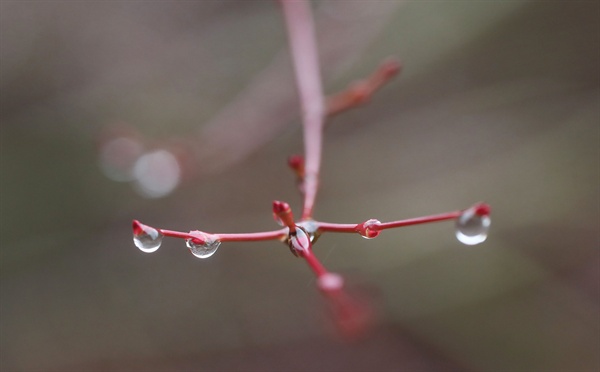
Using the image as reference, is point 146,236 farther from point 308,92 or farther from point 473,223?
point 308,92

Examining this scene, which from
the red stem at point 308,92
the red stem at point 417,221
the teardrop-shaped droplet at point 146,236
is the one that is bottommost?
the teardrop-shaped droplet at point 146,236

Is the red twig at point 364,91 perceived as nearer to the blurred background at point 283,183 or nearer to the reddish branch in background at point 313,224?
the reddish branch in background at point 313,224

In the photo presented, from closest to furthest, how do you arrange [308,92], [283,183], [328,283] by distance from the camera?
[328,283] < [308,92] < [283,183]

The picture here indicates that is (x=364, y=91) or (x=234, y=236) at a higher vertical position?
(x=364, y=91)

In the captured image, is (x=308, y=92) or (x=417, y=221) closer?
(x=417, y=221)

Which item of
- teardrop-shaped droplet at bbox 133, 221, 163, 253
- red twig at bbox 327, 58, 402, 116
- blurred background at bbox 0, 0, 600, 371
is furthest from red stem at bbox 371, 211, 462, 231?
blurred background at bbox 0, 0, 600, 371

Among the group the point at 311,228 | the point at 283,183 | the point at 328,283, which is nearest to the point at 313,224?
the point at 311,228

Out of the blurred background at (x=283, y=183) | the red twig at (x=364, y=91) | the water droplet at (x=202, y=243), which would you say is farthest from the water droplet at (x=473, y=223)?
the blurred background at (x=283, y=183)
